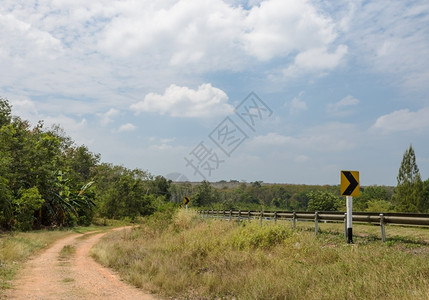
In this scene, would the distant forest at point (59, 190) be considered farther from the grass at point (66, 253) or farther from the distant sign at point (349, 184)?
the distant sign at point (349, 184)

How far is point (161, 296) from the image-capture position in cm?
848

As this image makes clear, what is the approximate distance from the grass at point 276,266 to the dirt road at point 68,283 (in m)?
0.54

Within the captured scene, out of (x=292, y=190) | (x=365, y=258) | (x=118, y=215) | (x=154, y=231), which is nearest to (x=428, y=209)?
(x=118, y=215)

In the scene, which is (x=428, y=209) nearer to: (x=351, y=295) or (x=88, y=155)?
(x=88, y=155)

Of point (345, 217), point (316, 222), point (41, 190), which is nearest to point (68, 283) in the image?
point (345, 217)

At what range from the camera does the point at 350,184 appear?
13.2 meters

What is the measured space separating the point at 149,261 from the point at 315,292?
20.4ft

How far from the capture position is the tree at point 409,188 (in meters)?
61.2

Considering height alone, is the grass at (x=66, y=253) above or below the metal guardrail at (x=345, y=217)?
below

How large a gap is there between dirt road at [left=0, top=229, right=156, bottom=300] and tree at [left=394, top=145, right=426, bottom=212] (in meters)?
57.9

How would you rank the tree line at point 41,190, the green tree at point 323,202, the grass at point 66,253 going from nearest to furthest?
the grass at point 66,253, the tree line at point 41,190, the green tree at point 323,202

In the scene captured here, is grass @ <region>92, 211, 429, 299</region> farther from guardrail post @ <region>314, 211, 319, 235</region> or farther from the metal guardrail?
the metal guardrail

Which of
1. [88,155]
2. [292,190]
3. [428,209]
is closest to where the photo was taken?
[428,209]

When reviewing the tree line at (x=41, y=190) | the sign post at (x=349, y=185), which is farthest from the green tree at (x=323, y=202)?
the sign post at (x=349, y=185)
